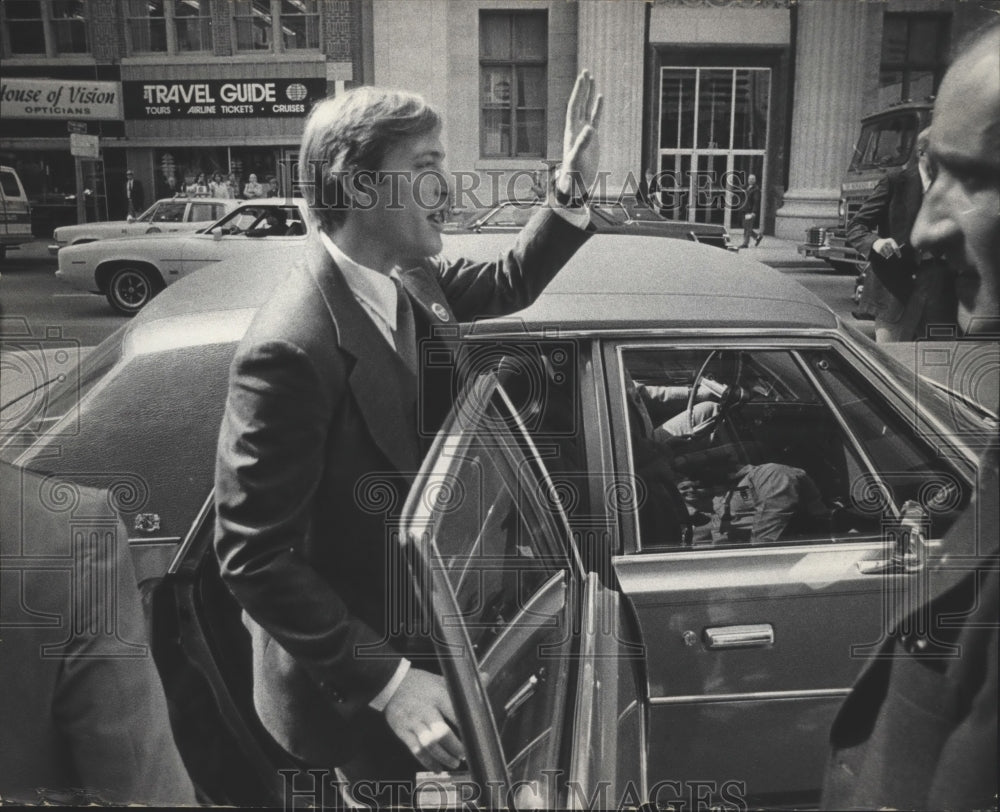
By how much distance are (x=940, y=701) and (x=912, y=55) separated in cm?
143

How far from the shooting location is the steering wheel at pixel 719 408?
2590 millimetres

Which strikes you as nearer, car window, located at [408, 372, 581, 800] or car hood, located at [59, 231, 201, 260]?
car window, located at [408, 372, 581, 800]

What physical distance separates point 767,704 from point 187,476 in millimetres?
1434

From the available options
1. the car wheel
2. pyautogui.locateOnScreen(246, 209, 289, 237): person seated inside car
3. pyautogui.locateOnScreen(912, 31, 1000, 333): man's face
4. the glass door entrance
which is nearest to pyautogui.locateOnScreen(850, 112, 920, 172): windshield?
the glass door entrance

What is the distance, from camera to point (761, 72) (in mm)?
2016

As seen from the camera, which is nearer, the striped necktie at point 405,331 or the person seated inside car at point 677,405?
the striped necktie at point 405,331

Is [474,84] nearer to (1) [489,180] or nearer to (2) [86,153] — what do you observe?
(1) [489,180]

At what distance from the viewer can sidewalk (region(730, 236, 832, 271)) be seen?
2148 millimetres

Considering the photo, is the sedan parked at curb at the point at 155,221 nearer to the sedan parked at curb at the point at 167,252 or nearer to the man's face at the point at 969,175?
the sedan parked at curb at the point at 167,252

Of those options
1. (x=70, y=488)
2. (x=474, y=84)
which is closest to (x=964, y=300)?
(x=474, y=84)

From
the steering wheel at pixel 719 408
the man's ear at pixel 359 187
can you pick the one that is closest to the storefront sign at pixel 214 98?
Result: the man's ear at pixel 359 187

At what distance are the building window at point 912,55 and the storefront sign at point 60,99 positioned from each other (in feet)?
5.85

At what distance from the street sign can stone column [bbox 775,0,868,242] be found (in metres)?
1.65

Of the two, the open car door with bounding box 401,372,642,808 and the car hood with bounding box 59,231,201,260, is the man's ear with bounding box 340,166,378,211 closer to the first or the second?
the open car door with bounding box 401,372,642,808
